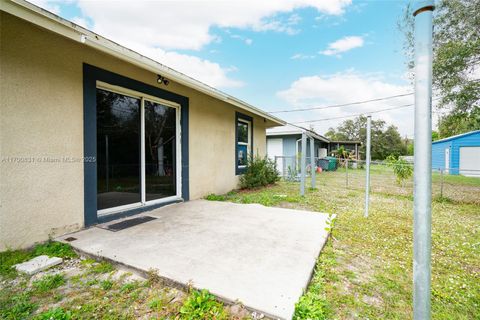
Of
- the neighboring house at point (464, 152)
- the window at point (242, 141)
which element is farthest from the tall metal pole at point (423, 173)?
the neighboring house at point (464, 152)

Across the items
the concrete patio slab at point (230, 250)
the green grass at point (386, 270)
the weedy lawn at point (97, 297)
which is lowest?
the green grass at point (386, 270)

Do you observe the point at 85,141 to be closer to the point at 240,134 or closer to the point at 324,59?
the point at 240,134

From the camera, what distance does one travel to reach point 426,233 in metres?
0.88

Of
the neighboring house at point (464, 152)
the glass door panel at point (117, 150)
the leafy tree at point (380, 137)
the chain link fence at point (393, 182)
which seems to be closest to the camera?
the glass door panel at point (117, 150)

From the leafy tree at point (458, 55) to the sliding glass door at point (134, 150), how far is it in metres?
7.68

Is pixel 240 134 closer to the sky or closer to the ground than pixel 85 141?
closer to the sky

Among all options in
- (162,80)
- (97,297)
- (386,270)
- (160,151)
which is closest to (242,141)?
(160,151)

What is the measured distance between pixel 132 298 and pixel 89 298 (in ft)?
1.13

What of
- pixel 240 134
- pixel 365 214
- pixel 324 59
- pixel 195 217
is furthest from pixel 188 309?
pixel 324 59

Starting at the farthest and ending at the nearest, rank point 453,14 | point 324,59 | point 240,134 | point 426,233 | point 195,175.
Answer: point 324,59
point 240,134
point 453,14
point 195,175
point 426,233

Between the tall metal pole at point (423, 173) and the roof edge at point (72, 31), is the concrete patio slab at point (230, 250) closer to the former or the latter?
the tall metal pole at point (423, 173)

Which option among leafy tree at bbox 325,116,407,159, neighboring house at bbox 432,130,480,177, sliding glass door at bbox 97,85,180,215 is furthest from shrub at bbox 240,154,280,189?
leafy tree at bbox 325,116,407,159

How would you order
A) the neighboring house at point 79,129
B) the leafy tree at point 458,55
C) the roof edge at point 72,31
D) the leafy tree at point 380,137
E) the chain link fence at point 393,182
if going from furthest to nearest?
the leafy tree at point 380,137 → the chain link fence at point 393,182 → the leafy tree at point 458,55 → the neighboring house at point 79,129 → the roof edge at point 72,31

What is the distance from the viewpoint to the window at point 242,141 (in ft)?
24.8
